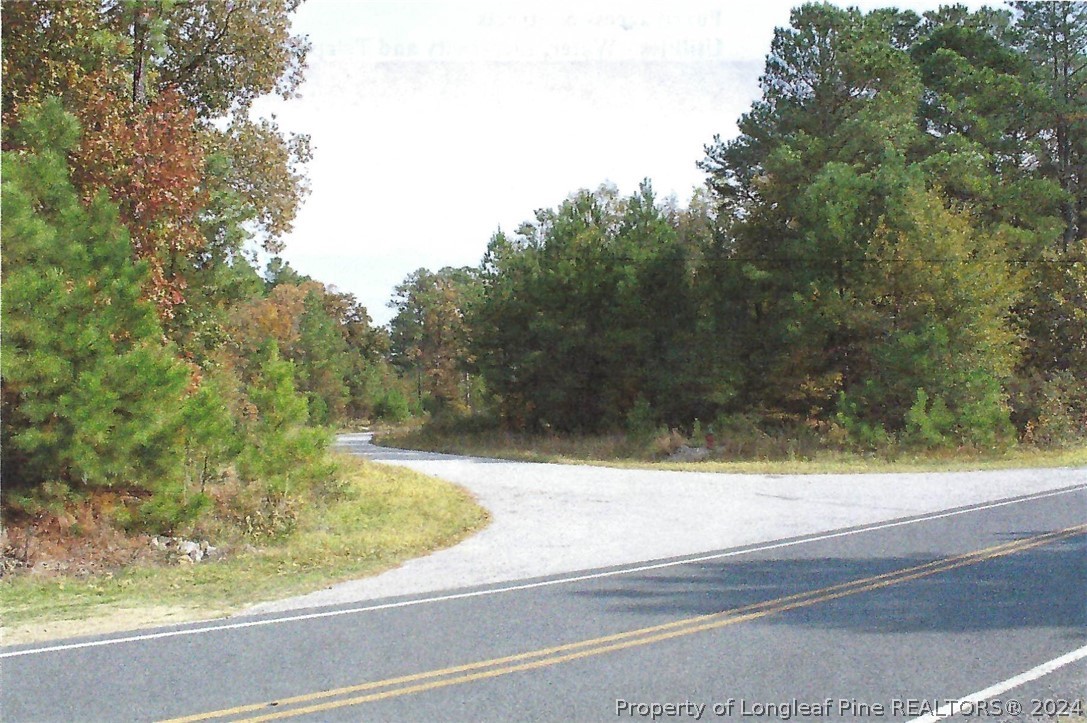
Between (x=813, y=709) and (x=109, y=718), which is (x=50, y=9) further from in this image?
(x=813, y=709)

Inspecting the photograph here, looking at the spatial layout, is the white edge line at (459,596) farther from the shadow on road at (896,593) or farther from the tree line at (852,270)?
the tree line at (852,270)

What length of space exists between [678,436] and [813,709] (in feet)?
88.4

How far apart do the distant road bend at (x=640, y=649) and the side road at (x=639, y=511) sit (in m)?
0.22

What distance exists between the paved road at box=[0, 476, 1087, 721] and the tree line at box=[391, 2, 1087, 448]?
20.7 m

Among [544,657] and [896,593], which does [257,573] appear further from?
[896,593]

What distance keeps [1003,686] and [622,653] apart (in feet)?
8.47

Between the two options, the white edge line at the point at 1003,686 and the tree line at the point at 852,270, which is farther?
the tree line at the point at 852,270

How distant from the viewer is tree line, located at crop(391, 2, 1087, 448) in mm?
31078

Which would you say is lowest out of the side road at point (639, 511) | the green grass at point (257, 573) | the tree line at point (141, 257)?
the green grass at point (257, 573)

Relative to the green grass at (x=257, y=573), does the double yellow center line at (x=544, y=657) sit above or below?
above

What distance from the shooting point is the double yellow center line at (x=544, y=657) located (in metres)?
6.07

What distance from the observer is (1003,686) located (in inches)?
249

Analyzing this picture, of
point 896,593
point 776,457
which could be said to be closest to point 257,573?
point 896,593

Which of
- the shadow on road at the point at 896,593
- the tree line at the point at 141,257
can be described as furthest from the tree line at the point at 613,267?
the shadow on road at the point at 896,593
